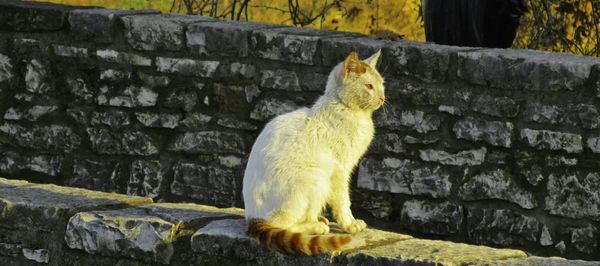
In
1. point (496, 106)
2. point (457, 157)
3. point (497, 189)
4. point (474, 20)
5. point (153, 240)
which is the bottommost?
point (153, 240)

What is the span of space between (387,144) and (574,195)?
895 mm

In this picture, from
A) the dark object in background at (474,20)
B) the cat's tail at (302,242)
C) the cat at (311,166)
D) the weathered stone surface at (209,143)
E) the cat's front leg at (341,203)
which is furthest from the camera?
the dark object in background at (474,20)

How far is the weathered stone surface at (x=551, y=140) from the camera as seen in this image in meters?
→ 6.11

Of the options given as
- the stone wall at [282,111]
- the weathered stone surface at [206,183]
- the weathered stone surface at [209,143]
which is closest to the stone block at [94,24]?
the stone wall at [282,111]

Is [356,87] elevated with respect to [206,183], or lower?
elevated

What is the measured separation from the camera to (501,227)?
6277mm

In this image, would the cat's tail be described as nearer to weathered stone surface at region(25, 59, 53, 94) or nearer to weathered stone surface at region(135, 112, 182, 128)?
weathered stone surface at region(135, 112, 182, 128)

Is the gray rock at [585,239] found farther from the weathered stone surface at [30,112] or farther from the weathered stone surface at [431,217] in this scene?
the weathered stone surface at [30,112]

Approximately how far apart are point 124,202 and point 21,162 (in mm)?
2405

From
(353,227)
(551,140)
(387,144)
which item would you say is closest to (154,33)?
(387,144)

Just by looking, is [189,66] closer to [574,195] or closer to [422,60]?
[422,60]

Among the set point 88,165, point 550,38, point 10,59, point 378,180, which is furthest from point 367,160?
point 550,38

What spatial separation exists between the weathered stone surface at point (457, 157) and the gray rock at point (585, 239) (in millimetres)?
533

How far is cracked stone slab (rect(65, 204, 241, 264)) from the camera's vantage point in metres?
4.56
